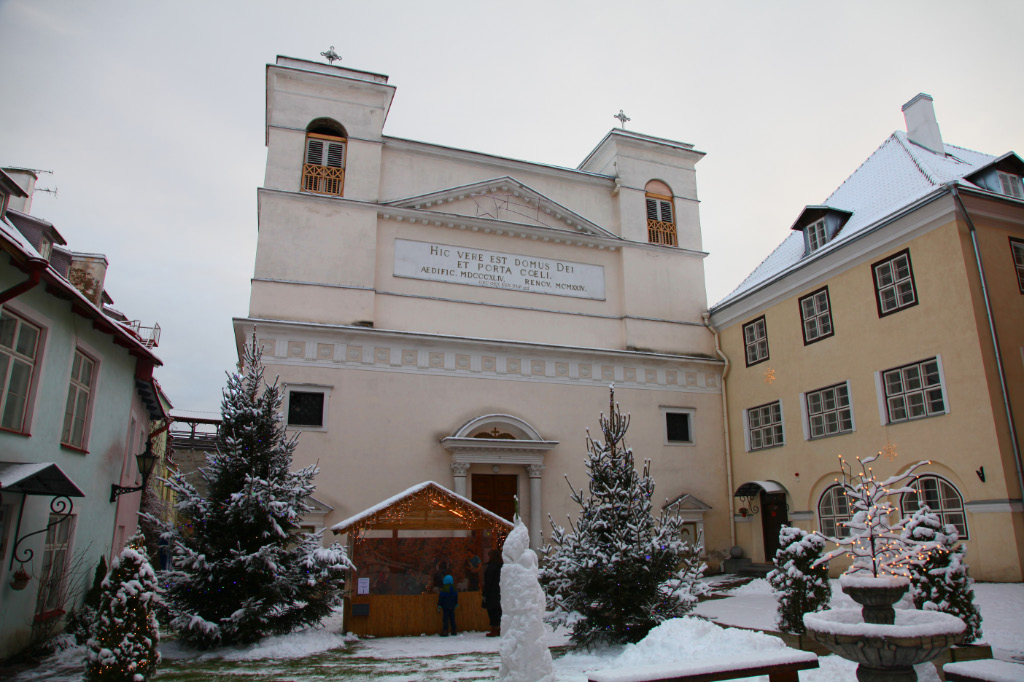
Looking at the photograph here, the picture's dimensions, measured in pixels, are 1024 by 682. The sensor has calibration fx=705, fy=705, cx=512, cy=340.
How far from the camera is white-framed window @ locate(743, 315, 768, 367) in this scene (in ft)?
70.5

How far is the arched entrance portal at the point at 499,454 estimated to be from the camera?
19500 mm

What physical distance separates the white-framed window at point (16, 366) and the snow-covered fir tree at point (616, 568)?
794cm

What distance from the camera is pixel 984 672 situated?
19.9 ft

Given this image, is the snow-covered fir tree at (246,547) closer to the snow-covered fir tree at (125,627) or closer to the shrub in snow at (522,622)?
the snow-covered fir tree at (125,627)

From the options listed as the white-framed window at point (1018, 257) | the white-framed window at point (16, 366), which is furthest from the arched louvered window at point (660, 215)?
the white-framed window at point (16, 366)

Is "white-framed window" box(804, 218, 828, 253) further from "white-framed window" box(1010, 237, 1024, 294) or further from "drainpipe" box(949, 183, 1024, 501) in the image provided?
"white-framed window" box(1010, 237, 1024, 294)

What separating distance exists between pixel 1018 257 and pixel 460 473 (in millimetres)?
14566

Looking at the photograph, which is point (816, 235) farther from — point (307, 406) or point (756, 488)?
point (307, 406)

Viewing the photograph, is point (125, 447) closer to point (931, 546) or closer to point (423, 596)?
point (423, 596)

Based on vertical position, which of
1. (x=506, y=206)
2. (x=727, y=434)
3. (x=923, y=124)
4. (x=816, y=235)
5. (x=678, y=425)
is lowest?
(x=727, y=434)

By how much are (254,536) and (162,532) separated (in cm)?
151

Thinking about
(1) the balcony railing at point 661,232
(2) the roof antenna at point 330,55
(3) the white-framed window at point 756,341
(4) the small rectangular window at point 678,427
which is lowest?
(4) the small rectangular window at point 678,427

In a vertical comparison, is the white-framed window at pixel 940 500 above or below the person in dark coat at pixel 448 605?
above

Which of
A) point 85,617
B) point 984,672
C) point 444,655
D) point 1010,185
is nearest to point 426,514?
point 444,655
